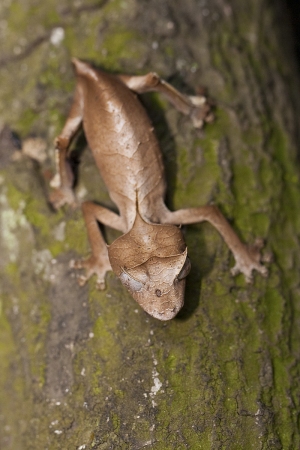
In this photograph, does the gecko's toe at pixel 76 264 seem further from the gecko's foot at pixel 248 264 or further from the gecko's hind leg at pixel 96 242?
the gecko's foot at pixel 248 264

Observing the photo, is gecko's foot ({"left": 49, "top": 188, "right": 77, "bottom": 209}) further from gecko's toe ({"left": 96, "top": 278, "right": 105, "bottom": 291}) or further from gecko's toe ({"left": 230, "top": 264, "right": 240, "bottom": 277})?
gecko's toe ({"left": 230, "top": 264, "right": 240, "bottom": 277})

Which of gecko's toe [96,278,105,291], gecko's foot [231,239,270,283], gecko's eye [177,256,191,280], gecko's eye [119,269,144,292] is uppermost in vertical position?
gecko's eye [119,269,144,292]

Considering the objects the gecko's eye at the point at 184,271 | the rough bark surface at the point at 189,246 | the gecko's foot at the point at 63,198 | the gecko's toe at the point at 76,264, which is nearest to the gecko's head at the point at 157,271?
the gecko's eye at the point at 184,271

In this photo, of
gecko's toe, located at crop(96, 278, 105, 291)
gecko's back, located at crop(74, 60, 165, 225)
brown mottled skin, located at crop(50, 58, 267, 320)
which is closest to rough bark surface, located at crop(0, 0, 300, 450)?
gecko's toe, located at crop(96, 278, 105, 291)

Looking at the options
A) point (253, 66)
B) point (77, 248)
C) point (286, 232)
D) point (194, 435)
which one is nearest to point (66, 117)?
point (77, 248)

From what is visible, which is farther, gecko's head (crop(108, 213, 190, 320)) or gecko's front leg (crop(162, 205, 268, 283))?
gecko's front leg (crop(162, 205, 268, 283))

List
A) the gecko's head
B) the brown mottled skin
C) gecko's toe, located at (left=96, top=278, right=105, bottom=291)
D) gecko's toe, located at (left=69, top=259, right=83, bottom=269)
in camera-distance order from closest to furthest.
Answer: the gecko's head
the brown mottled skin
gecko's toe, located at (left=96, top=278, right=105, bottom=291)
gecko's toe, located at (left=69, top=259, right=83, bottom=269)

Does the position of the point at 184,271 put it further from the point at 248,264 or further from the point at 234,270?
the point at 248,264

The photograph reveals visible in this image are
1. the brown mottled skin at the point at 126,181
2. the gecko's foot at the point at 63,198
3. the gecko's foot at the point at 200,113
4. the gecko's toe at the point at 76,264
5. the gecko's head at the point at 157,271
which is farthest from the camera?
the gecko's foot at the point at 200,113
